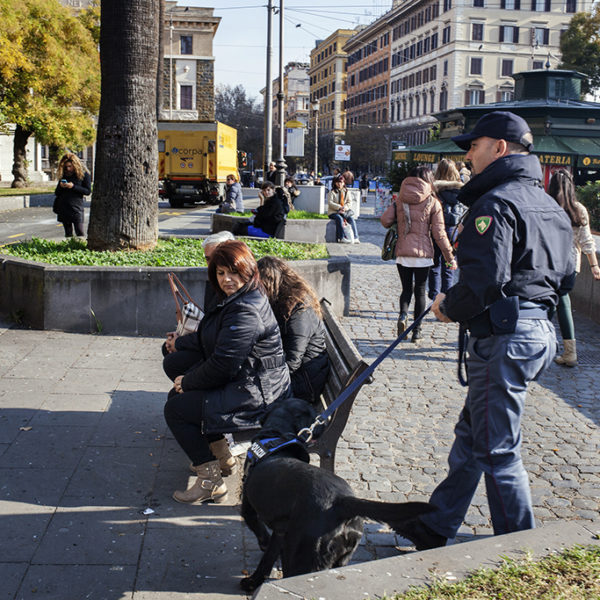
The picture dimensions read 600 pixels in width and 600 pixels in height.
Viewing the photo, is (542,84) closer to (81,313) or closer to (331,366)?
(81,313)

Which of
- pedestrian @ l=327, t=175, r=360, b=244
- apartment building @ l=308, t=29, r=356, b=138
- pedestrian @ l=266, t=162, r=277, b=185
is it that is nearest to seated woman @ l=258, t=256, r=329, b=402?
pedestrian @ l=327, t=175, r=360, b=244

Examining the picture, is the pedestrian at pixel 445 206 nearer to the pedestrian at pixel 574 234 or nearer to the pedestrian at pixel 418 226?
the pedestrian at pixel 418 226

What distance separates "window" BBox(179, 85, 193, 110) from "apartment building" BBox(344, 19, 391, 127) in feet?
106

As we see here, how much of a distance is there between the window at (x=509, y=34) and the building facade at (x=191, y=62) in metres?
28.8

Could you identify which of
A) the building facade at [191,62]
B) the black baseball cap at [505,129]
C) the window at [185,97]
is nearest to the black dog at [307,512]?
the black baseball cap at [505,129]

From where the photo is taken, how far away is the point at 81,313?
7.79 m

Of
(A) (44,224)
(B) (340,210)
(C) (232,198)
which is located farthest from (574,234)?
(A) (44,224)

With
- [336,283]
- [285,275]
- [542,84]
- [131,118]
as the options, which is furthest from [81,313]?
[542,84]

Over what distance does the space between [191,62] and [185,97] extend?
3.21 m

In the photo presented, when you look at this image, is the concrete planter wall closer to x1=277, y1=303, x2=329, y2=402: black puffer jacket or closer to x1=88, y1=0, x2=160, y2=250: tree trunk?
x1=88, y1=0, x2=160, y2=250: tree trunk

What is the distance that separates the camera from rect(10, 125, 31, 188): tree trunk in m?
36.0

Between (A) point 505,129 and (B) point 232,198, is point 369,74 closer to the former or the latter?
(B) point 232,198

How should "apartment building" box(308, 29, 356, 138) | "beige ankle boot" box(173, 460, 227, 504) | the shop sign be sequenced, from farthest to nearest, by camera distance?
"apartment building" box(308, 29, 356, 138) → the shop sign → "beige ankle boot" box(173, 460, 227, 504)

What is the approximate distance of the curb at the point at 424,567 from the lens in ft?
8.00
